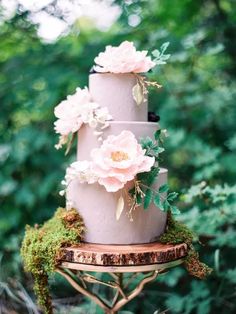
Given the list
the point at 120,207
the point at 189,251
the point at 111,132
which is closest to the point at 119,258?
the point at 120,207

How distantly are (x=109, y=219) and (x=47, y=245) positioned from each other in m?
0.17

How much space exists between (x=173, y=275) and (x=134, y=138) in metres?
1.09

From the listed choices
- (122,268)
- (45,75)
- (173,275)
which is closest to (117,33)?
(45,75)

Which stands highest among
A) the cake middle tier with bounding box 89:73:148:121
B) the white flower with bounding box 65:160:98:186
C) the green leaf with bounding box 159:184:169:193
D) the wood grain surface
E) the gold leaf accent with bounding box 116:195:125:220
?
the cake middle tier with bounding box 89:73:148:121

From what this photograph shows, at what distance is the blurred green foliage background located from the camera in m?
2.21

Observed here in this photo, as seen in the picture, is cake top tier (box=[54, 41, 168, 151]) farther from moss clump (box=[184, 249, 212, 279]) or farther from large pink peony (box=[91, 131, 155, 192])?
moss clump (box=[184, 249, 212, 279])

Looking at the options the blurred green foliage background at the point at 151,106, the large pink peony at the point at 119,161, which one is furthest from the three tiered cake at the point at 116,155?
the blurred green foliage background at the point at 151,106

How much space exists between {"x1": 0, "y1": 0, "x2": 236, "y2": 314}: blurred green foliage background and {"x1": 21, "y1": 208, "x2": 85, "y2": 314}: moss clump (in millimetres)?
937

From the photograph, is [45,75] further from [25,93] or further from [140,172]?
[140,172]

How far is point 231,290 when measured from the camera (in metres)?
2.08

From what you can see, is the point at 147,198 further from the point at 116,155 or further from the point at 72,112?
the point at 72,112

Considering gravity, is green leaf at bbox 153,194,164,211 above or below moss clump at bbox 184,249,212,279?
above

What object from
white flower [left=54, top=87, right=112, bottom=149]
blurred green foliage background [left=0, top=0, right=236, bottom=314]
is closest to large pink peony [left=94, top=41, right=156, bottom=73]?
white flower [left=54, top=87, right=112, bottom=149]

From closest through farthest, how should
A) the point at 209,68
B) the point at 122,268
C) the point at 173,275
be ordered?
1. the point at 122,268
2. the point at 173,275
3. the point at 209,68
